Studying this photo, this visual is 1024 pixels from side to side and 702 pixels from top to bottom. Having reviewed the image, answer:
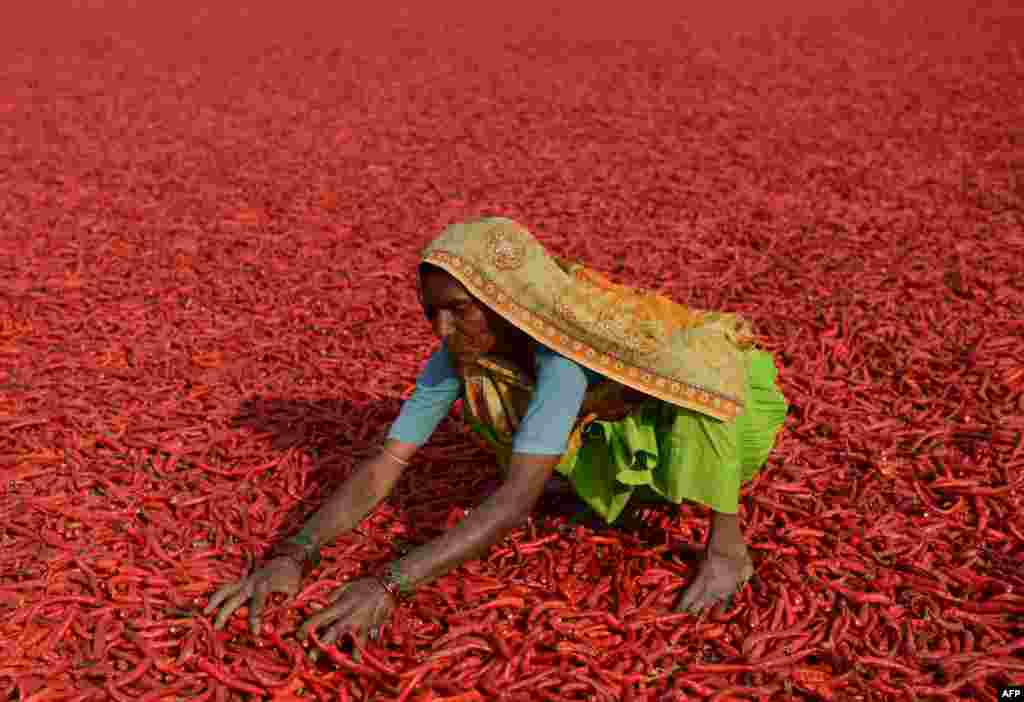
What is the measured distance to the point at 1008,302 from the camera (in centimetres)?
638

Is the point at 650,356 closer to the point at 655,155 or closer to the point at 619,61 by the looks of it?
the point at 655,155

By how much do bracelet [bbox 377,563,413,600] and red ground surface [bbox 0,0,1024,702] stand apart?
0.29 metres

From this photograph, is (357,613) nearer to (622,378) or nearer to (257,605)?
(257,605)

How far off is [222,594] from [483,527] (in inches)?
45.3

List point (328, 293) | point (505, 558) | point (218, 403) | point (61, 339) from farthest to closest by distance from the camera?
point (328, 293), point (61, 339), point (218, 403), point (505, 558)

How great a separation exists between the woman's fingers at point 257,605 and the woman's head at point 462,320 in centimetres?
119

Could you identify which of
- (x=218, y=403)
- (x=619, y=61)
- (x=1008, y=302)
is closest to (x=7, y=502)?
(x=218, y=403)

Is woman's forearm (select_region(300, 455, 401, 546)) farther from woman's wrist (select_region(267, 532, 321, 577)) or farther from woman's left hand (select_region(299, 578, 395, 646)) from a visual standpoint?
woman's left hand (select_region(299, 578, 395, 646))

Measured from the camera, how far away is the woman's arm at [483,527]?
125 inches

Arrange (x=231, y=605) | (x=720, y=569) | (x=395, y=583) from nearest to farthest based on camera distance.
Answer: (x=395, y=583) → (x=231, y=605) → (x=720, y=569)

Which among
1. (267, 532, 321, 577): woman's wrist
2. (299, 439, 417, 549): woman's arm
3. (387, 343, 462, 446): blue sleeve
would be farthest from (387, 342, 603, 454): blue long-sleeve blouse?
(267, 532, 321, 577): woman's wrist

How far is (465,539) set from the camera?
3178mm

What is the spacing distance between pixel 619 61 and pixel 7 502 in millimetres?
13688

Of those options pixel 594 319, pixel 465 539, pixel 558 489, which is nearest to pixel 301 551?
pixel 465 539
